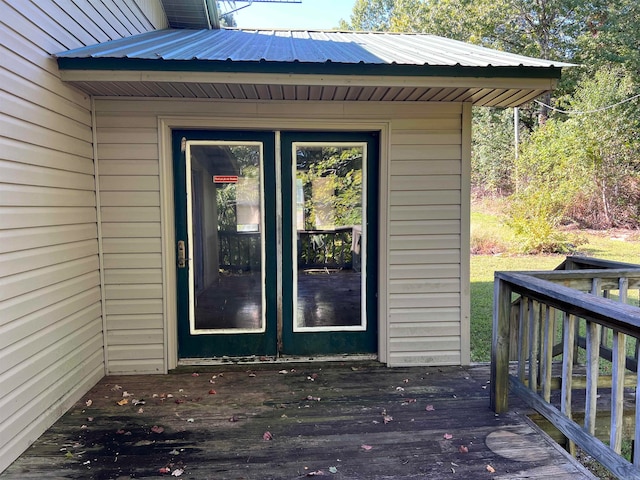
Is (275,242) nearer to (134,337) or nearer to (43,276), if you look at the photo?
(134,337)

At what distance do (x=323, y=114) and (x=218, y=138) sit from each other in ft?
3.08

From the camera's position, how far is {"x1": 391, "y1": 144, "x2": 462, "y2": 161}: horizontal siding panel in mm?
3422

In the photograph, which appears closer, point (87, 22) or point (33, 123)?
point (33, 123)

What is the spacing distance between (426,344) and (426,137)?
1841mm

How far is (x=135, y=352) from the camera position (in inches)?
131

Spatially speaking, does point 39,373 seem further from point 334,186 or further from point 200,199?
point 334,186

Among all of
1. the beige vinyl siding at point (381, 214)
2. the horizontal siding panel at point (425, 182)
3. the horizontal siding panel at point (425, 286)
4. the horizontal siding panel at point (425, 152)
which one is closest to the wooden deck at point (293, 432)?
the beige vinyl siding at point (381, 214)

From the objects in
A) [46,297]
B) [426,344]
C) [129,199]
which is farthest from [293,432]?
[129,199]

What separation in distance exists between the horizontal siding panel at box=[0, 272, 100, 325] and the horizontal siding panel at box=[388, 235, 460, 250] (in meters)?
2.49

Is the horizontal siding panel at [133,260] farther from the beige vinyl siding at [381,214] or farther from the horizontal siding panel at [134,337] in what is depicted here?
the horizontal siding panel at [134,337]

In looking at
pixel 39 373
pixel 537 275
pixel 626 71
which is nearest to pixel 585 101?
pixel 626 71

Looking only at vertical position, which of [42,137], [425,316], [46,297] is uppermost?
[42,137]

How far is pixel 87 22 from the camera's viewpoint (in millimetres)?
3102

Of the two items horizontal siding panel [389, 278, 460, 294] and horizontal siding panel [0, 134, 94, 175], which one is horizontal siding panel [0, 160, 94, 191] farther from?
horizontal siding panel [389, 278, 460, 294]
